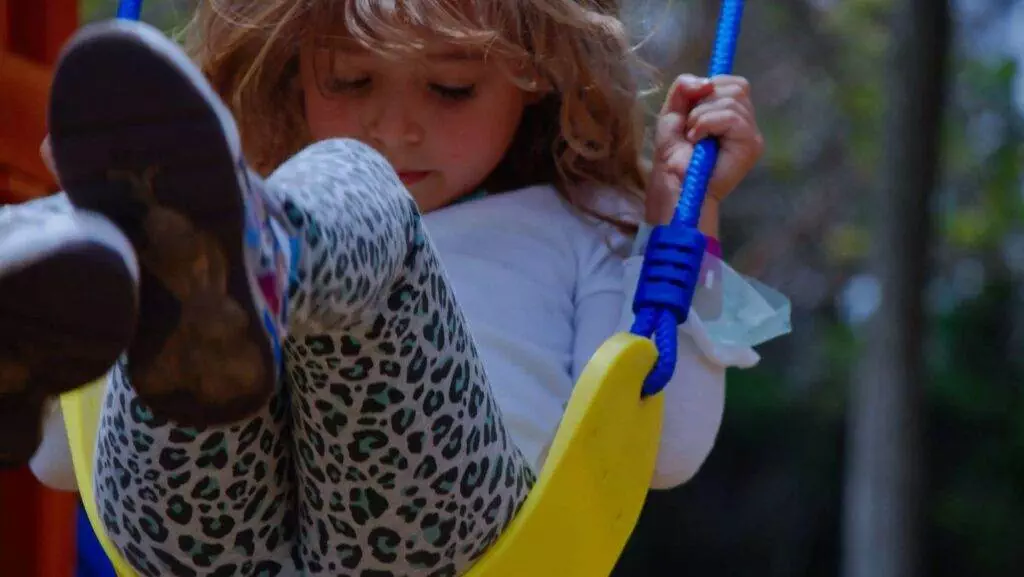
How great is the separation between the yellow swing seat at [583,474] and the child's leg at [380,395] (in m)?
0.02

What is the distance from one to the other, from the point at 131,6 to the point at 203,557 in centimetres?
45

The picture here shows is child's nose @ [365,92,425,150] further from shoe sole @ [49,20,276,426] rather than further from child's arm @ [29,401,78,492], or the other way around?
shoe sole @ [49,20,276,426]

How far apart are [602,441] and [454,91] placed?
0.39m

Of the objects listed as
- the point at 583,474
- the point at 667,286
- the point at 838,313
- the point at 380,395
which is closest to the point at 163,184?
the point at 380,395

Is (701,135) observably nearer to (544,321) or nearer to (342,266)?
(544,321)

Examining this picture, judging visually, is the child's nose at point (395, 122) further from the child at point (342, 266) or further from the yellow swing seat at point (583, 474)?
the yellow swing seat at point (583, 474)

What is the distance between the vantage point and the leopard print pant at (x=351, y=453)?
2.87ft

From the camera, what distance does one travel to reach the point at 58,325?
0.68 meters

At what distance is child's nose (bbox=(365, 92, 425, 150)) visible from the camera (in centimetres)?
130

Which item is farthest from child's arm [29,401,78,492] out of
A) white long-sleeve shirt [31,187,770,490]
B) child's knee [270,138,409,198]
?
child's knee [270,138,409,198]

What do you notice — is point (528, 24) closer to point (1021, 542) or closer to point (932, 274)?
point (932, 274)

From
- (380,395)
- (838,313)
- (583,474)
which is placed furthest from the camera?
(838,313)

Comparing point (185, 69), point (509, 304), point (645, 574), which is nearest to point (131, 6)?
point (509, 304)

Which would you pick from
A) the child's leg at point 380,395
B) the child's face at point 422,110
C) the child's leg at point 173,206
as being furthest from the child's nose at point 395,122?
the child's leg at point 173,206
